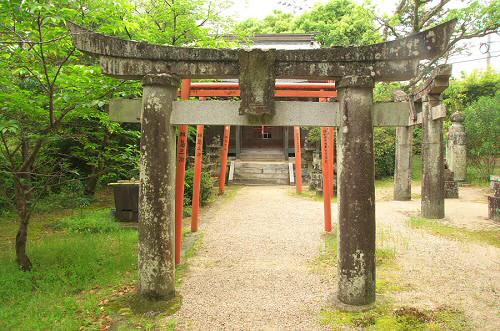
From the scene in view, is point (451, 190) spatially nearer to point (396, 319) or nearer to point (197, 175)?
point (197, 175)

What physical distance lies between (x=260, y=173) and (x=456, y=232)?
10.8m

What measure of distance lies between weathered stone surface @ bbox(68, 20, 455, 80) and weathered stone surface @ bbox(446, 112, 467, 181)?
13822 millimetres

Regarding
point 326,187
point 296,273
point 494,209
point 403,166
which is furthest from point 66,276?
point 403,166

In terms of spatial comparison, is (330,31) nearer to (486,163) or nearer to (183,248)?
(486,163)

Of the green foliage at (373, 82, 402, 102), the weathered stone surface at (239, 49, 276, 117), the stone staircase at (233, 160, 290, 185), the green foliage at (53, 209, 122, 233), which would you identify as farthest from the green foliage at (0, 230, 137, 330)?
the green foliage at (373, 82, 402, 102)

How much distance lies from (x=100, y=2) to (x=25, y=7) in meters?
1.40

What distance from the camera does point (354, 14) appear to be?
1875cm

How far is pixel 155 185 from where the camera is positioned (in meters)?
4.15

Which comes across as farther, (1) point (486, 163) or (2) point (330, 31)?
(2) point (330, 31)

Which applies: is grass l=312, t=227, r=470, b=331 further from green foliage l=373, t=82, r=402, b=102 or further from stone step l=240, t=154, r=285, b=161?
stone step l=240, t=154, r=285, b=161

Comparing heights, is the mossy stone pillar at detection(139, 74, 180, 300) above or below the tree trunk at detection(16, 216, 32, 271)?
above

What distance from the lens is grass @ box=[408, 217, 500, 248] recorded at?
283 inches

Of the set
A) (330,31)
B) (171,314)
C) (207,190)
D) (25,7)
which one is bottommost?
(171,314)

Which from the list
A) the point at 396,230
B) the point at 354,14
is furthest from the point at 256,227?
the point at 354,14
